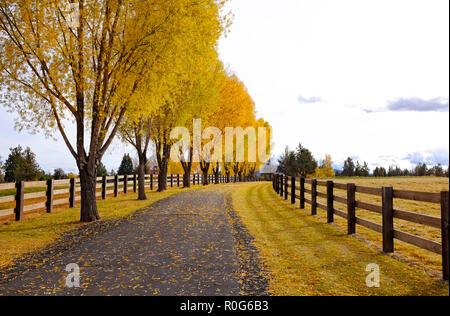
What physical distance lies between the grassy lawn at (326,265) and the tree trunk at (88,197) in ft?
18.4

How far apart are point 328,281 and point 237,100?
28.3 meters

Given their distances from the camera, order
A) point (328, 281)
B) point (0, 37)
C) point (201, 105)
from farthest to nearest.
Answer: point (201, 105) → point (0, 37) → point (328, 281)

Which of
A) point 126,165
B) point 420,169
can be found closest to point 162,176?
point 126,165

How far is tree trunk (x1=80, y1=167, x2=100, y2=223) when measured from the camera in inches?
444

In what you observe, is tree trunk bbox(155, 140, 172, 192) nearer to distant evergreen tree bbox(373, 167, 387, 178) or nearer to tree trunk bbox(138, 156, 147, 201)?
tree trunk bbox(138, 156, 147, 201)

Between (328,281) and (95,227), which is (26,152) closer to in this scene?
(95,227)

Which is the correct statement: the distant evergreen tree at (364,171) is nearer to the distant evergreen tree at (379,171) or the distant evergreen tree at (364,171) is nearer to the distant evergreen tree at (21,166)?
the distant evergreen tree at (379,171)

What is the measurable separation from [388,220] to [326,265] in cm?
195

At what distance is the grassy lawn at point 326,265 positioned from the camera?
4.71 m

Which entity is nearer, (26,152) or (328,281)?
(328,281)

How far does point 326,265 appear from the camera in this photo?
5.87 m

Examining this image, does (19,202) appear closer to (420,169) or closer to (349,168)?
(420,169)

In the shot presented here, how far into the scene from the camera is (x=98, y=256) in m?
6.51
